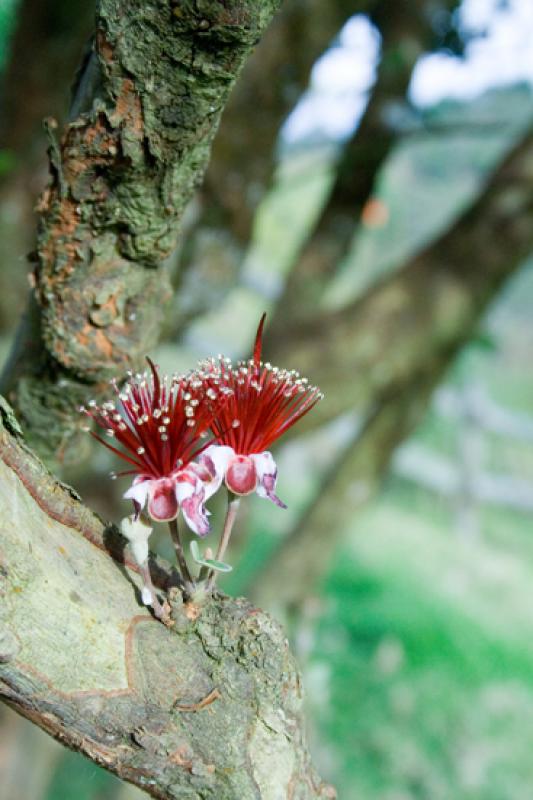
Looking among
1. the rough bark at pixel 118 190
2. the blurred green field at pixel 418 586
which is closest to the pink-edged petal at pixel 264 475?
the rough bark at pixel 118 190

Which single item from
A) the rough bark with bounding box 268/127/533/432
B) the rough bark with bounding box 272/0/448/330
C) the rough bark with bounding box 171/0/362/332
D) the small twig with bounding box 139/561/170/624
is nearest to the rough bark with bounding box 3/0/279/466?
the small twig with bounding box 139/561/170/624

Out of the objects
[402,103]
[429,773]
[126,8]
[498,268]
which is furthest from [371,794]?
[126,8]

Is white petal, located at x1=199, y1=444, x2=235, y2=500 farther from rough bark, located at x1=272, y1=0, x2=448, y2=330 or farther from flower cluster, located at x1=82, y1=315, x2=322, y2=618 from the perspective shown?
rough bark, located at x1=272, y1=0, x2=448, y2=330

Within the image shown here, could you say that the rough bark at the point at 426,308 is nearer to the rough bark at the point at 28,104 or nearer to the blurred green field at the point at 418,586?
the blurred green field at the point at 418,586

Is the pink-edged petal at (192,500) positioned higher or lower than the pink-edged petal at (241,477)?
lower

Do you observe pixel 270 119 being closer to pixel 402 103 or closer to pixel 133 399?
pixel 402 103

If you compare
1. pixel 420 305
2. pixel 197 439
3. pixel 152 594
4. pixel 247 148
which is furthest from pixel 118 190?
pixel 420 305

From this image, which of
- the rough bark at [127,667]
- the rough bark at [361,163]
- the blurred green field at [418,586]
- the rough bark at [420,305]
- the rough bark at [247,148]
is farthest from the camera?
the blurred green field at [418,586]
